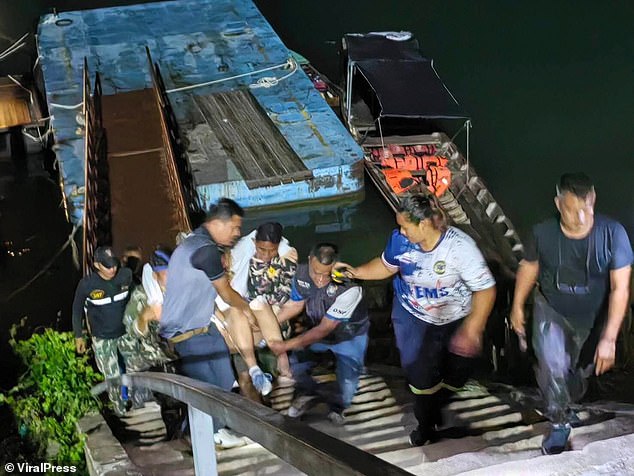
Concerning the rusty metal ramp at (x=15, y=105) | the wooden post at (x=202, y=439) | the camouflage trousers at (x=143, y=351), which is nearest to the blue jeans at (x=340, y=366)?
the camouflage trousers at (x=143, y=351)

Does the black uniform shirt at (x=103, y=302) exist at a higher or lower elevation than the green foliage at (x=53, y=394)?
higher

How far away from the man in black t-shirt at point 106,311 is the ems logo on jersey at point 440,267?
4.03 feet

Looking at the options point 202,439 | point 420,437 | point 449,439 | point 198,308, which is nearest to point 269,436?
point 202,439

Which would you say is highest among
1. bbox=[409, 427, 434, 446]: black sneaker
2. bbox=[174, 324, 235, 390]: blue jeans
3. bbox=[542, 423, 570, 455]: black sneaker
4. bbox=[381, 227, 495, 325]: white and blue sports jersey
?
bbox=[381, 227, 495, 325]: white and blue sports jersey

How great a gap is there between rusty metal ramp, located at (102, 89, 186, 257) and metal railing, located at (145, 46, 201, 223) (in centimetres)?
3

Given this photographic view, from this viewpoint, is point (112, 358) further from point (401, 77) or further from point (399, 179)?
point (401, 77)

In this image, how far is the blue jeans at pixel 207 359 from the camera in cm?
284

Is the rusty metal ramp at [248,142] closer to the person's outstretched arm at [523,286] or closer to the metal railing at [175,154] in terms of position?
the metal railing at [175,154]

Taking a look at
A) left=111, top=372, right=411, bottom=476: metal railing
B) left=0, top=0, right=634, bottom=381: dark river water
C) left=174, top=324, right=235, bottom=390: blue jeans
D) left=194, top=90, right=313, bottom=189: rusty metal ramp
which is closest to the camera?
left=111, top=372, right=411, bottom=476: metal railing

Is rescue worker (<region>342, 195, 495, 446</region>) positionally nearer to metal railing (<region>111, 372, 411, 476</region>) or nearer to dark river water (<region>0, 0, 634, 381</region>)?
dark river water (<region>0, 0, 634, 381</region>)

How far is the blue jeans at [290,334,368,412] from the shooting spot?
2881mm

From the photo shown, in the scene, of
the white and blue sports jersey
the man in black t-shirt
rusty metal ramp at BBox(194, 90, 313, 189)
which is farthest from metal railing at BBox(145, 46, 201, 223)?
the white and blue sports jersey

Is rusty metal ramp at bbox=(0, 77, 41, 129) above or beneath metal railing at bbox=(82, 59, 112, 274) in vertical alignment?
above

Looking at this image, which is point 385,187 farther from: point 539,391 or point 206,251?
point 539,391
